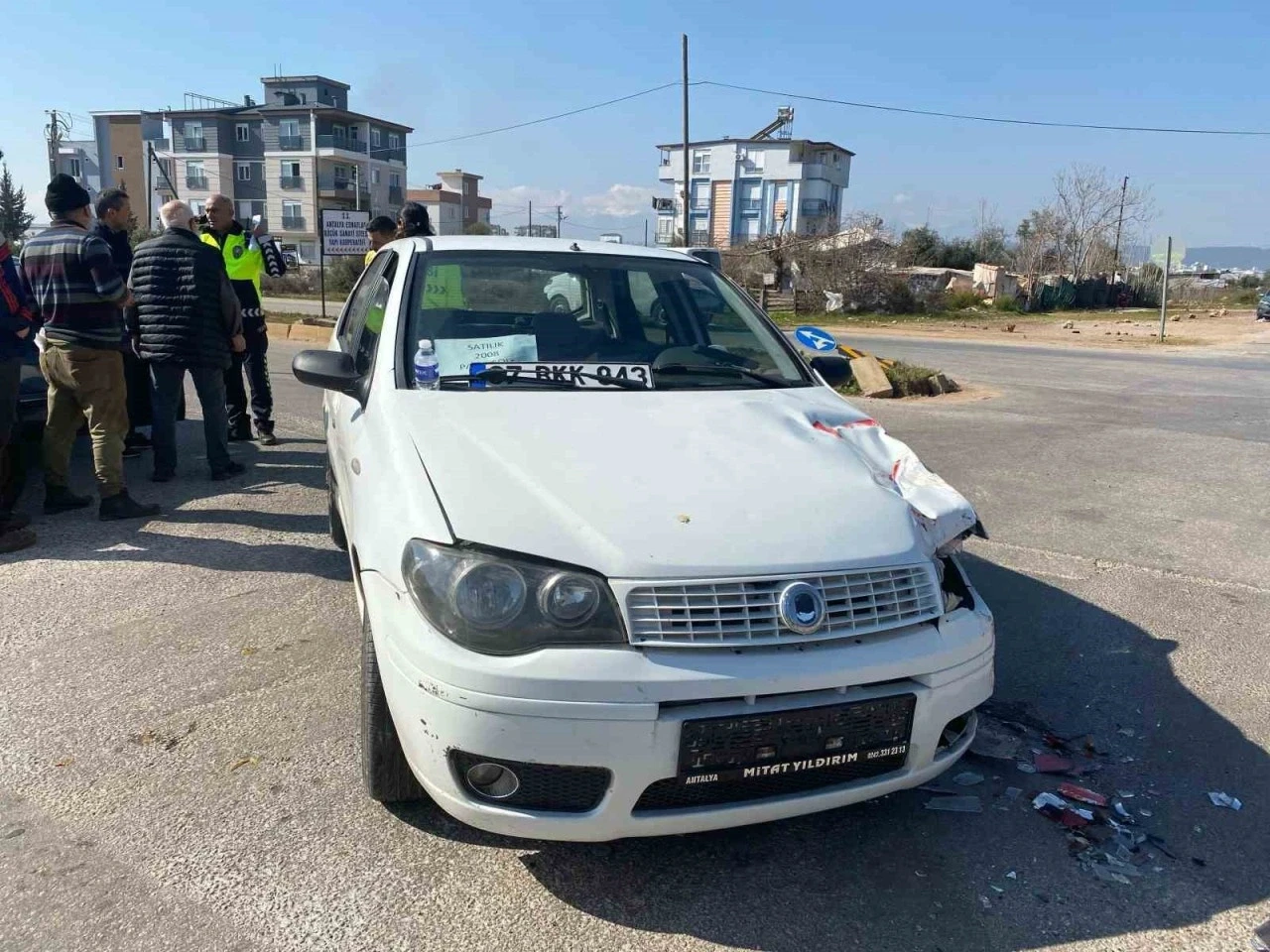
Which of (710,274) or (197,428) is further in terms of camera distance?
(197,428)

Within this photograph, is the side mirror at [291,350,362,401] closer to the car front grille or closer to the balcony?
the car front grille

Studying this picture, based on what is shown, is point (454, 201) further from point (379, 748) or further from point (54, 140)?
point (379, 748)

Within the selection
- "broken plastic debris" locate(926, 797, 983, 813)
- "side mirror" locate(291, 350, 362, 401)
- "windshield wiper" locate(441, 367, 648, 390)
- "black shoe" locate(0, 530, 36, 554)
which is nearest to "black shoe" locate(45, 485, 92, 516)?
"black shoe" locate(0, 530, 36, 554)

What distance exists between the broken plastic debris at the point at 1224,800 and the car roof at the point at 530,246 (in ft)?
9.81

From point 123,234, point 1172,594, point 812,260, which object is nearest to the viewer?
point 1172,594

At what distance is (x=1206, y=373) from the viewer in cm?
1741

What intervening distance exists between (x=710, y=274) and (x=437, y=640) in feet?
8.76

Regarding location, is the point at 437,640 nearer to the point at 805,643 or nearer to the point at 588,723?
the point at 588,723

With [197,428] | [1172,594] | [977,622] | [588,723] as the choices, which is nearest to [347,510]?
[588,723]

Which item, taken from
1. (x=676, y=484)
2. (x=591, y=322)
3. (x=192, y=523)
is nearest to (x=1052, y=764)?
(x=676, y=484)

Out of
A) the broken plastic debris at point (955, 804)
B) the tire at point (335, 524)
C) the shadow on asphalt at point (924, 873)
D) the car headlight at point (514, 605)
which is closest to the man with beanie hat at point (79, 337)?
the tire at point (335, 524)

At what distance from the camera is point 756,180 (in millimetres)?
81438

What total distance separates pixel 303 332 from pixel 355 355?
46.4 feet

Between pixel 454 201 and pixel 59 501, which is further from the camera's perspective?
pixel 454 201
